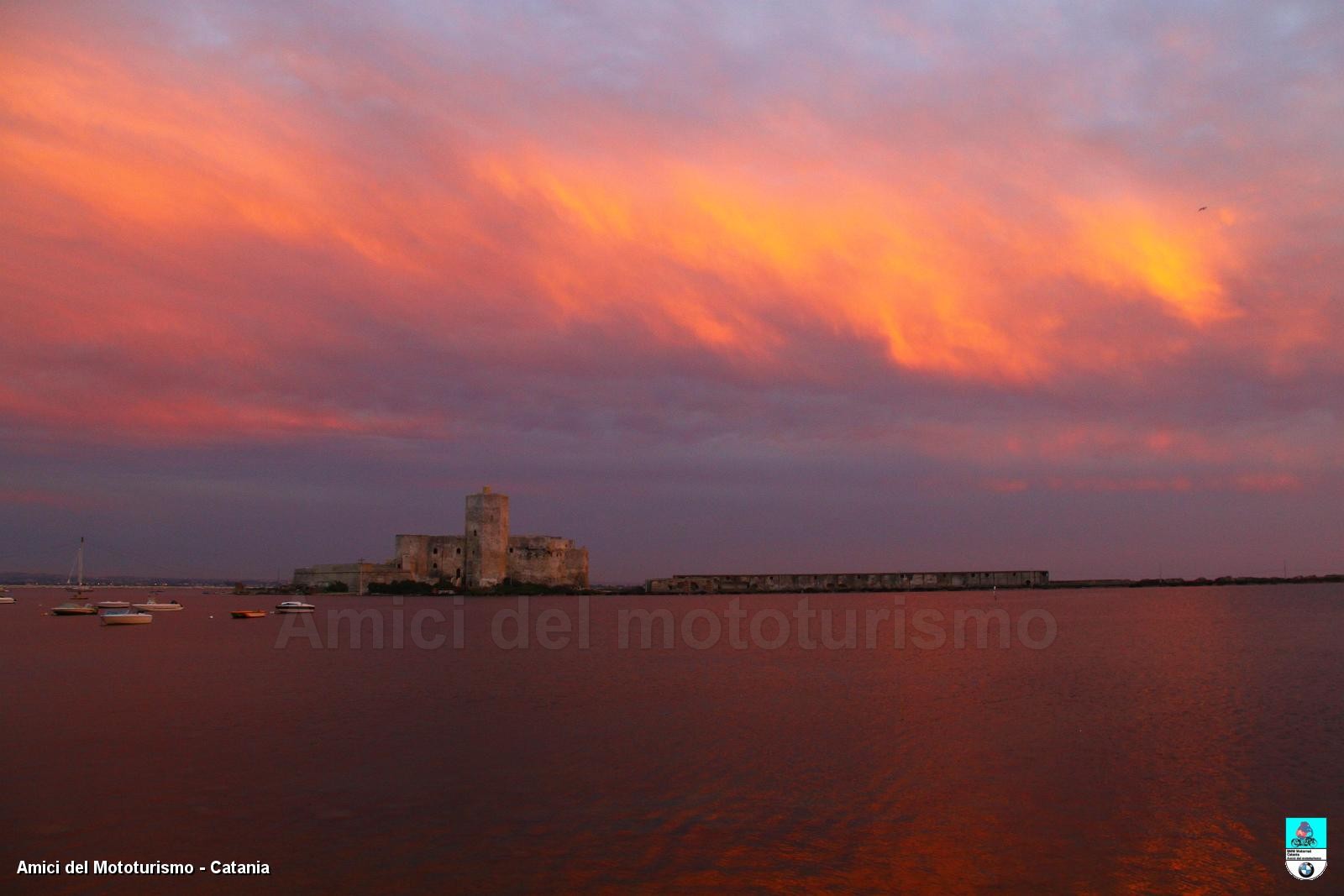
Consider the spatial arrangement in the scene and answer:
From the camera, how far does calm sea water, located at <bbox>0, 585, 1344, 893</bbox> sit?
7.61 m

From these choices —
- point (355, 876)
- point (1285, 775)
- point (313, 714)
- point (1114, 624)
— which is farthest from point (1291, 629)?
point (355, 876)

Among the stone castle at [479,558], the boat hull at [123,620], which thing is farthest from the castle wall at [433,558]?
the boat hull at [123,620]

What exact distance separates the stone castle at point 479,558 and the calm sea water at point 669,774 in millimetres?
46700

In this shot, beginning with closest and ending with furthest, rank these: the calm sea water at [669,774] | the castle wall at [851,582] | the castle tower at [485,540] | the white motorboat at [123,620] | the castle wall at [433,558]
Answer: the calm sea water at [669,774], the white motorboat at [123,620], the castle tower at [485,540], the castle wall at [433,558], the castle wall at [851,582]

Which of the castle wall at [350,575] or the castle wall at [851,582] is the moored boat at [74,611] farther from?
the castle wall at [851,582]

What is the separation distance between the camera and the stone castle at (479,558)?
69438 millimetres

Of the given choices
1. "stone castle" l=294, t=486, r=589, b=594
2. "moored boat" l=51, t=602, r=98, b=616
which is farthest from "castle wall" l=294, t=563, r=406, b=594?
"moored boat" l=51, t=602, r=98, b=616

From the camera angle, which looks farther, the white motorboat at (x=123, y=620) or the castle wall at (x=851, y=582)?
the castle wall at (x=851, y=582)

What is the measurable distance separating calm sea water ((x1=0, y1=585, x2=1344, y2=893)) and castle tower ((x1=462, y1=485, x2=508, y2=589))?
46465mm

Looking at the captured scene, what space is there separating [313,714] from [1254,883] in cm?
1295

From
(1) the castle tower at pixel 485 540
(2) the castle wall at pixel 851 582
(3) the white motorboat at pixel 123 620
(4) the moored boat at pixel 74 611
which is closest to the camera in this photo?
(3) the white motorboat at pixel 123 620

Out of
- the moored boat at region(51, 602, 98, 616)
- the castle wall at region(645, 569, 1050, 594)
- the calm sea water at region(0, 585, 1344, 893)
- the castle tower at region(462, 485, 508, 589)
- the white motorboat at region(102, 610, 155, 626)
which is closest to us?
the calm sea water at region(0, 585, 1344, 893)

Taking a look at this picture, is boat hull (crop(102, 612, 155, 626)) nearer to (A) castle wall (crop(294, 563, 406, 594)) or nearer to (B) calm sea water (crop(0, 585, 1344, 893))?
(B) calm sea water (crop(0, 585, 1344, 893))

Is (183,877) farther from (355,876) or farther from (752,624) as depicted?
(752,624)
